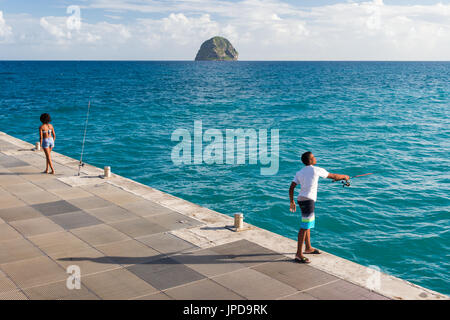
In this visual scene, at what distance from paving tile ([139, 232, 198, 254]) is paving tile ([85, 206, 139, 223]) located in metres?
1.22

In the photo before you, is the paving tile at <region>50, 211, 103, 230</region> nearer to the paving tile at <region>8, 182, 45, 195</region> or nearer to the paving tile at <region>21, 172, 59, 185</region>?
the paving tile at <region>8, 182, 45, 195</region>

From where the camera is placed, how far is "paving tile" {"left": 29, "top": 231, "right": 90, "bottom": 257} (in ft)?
24.0

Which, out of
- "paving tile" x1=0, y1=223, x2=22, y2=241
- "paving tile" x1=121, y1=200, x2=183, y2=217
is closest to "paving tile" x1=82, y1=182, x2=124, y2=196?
"paving tile" x1=121, y1=200, x2=183, y2=217

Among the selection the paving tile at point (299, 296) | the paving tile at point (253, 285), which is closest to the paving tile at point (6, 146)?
the paving tile at point (253, 285)

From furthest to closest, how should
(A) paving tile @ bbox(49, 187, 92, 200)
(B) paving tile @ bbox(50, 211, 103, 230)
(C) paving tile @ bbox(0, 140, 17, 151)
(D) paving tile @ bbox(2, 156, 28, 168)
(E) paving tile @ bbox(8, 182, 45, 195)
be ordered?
(C) paving tile @ bbox(0, 140, 17, 151), (D) paving tile @ bbox(2, 156, 28, 168), (E) paving tile @ bbox(8, 182, 45, 195), (A) paving tile @ bbox(49, 187, 92, 200), (B) paving tile @ bbox(50, 211, 103, 230)

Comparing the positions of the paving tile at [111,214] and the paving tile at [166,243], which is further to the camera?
the paving tile at [111,214]

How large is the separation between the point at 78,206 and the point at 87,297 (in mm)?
4276

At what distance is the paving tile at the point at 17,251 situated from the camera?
701 cm

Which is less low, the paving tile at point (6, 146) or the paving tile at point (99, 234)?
the paving tile at point (6, 146)

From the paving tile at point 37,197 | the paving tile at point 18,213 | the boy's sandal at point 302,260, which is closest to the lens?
the boy's sandal at point 302,260

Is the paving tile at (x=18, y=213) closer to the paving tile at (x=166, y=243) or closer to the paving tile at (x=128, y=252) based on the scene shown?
the paving tile at (x=128, y=252)

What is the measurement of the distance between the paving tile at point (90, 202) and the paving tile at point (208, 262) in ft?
11.0
